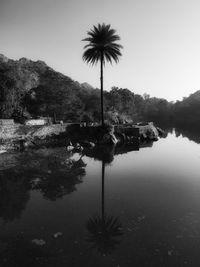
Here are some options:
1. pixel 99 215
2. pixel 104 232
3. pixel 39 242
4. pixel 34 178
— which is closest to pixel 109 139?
pixel 34 178

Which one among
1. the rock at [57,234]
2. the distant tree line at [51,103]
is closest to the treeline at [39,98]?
the distant tree line at [51,103]

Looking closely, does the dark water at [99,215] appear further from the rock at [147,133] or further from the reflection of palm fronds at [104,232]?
the rock at [147,133]

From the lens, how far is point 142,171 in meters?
17.8

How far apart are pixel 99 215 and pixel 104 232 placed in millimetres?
1482

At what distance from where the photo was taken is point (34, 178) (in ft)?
52.2

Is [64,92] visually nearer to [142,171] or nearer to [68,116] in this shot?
[68,116]

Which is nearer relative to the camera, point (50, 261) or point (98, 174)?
Result: point (50, 261)

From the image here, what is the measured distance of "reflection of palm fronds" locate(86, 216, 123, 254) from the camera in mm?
7957

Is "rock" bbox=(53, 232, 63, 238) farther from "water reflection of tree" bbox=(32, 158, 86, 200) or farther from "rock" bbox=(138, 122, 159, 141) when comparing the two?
"rock" bbox=(138, 122, 159, 141)

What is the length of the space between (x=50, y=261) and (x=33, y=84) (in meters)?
35.2

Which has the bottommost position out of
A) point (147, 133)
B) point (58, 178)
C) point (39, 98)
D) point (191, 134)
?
point (58, 178)

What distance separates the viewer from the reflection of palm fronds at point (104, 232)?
26.1ft

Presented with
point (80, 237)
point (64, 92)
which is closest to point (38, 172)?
point (80, 237)

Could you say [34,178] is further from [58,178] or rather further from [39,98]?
[39,98]
